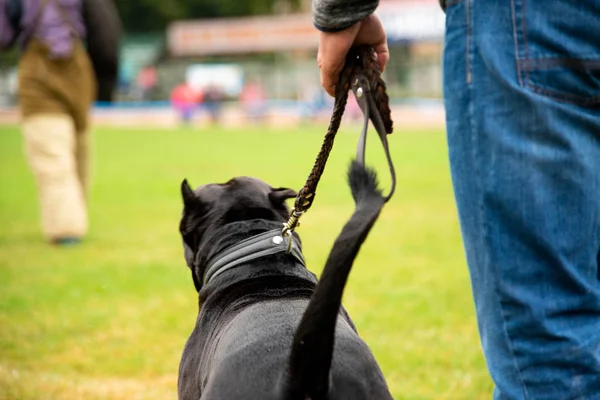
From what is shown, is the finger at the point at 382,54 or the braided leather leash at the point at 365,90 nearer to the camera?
the braided leather leash at the point at 365,90

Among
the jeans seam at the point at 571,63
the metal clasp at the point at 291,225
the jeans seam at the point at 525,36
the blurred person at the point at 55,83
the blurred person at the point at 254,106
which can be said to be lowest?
the blurred person at the point at 254,106

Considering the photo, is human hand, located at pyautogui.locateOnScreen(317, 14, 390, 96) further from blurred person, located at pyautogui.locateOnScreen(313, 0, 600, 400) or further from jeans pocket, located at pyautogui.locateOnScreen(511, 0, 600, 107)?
jeans pocket, located at pyautogui.locateOnScreen(511, 0, 600, 107)

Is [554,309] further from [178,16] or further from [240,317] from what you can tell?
[178,16]

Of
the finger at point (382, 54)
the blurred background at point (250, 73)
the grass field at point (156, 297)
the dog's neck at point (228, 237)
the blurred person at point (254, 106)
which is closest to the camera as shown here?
the finger at point (382, 54)

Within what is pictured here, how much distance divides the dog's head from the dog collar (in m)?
0.20

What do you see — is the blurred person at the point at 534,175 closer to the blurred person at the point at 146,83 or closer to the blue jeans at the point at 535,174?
the blue jeans at the point at 535,174

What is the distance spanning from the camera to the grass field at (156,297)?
404cm

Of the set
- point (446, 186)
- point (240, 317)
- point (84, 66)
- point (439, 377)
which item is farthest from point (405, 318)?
point (446, 186)

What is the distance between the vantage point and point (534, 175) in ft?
5.46

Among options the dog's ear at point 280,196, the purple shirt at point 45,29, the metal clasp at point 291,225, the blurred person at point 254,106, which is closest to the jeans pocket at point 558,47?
the metal clasp at point 291,225

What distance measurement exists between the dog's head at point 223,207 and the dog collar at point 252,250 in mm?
205

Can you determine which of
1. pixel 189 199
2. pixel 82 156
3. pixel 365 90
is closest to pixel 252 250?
pixel 189 199

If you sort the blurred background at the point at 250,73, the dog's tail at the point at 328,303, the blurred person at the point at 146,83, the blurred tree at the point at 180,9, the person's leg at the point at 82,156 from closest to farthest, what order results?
1. the dog's tail at the point at 328,303
2. the person's leg at the point at 82,156
3. the blurred background at the point at 250,73
4. the blurred person at the point at 146,83
5. the blurred tree at the point at 180,9

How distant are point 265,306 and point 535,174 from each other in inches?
38.0
